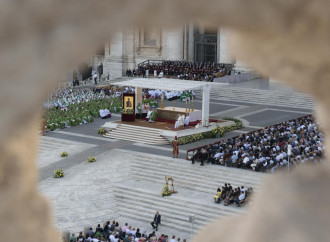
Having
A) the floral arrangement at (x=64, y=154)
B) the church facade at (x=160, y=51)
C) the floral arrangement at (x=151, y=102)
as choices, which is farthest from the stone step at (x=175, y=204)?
the church facade at (x=160, y=51)

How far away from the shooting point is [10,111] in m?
0.96

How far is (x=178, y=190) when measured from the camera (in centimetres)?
2203

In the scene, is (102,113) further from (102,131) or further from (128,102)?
(102,131)

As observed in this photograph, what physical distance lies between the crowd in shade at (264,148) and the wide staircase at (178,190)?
37 centimetres

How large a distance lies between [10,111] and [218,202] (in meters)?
19.8

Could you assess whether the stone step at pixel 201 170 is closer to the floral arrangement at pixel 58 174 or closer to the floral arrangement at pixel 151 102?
the floral arrangement at pixel 58 174

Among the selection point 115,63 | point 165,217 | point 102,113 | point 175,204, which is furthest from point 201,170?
point 115,63

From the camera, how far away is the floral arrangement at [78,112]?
31.1 m

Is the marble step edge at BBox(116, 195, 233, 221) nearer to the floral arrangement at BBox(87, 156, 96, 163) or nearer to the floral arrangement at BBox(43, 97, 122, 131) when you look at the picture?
the floral arrangement at BBox(87, 156, 96, 163)

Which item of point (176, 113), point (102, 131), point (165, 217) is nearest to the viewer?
point (165, 217)

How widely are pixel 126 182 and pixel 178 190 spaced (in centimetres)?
234

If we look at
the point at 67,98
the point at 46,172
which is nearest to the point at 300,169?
the point at 46,172

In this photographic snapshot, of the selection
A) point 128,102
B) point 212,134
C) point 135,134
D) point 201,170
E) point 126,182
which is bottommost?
point 126,182

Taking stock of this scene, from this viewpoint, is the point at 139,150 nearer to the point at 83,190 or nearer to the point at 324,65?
the point at 83,190
